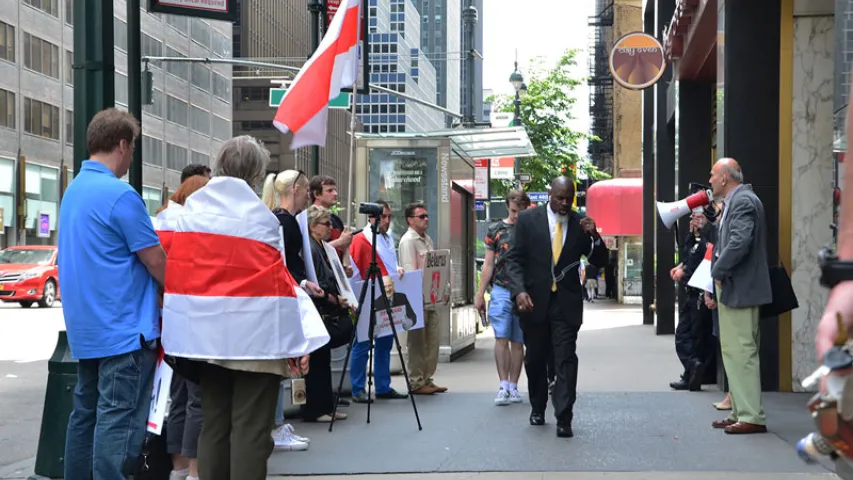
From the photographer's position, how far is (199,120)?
8562 centimetres

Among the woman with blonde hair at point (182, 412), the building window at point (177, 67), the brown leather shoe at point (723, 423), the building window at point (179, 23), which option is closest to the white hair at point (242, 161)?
the woman with blonde hair at point (182, 412)

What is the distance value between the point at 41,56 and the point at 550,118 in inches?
1183

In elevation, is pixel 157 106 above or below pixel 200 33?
below

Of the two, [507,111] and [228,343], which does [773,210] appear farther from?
[507,111]

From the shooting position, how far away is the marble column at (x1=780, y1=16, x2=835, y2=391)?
10898mm

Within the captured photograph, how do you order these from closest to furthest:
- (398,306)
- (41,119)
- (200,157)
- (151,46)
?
1. (398,306)
2. (41,119)
3. (151,46)
4. (200,157)

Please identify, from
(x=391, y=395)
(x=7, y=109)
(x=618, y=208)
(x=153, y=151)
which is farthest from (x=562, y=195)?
(x=153, y=151)

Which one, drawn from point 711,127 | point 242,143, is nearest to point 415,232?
point 242,143

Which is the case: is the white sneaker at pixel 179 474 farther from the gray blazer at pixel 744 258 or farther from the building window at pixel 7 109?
the building window at pixel 7 109

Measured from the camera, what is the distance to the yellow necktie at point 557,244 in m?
9.20

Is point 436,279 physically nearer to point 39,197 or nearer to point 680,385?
point 680,385

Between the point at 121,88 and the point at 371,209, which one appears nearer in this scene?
the point at 371,209

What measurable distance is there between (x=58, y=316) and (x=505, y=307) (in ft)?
63.4

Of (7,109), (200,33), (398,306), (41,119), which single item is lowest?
(398,306)
